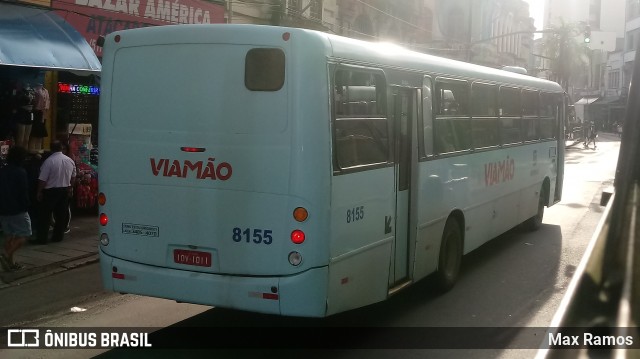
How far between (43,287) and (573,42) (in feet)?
223

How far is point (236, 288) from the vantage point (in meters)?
6.23

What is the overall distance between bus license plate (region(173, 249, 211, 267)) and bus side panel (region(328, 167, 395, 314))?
3.72ft

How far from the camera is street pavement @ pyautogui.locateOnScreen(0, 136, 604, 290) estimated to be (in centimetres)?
1017

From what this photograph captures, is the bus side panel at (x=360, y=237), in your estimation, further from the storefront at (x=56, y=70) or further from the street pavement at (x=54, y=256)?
the storefront at (x=56, y=70)

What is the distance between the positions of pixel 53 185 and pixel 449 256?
7008 mm

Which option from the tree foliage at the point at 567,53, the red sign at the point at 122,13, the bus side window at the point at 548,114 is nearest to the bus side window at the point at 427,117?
the bus side window at the point at 548,114

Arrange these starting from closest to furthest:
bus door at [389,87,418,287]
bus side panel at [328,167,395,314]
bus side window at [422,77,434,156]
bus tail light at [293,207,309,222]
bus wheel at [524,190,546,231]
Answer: bus tail light at [293,207,309,222], bus side panel at [328,167,395,314], bus door at [389,87,418,287], bus side window at [422,77,434,156], bus wheel at [524,190,546,231]

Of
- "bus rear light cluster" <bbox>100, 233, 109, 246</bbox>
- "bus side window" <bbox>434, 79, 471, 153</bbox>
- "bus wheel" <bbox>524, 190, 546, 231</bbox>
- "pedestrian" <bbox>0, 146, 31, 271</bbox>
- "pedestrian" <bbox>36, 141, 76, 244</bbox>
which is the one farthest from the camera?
"bus wheel" <bbox>524, 190, 546, 231</bbox>

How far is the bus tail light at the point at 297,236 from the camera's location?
19.9ft

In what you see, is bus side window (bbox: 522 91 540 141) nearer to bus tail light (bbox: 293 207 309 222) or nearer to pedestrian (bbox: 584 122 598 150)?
bus tail light (bbox: 293 207 309 222)

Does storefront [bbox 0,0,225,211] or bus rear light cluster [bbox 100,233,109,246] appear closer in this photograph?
bus rear light cluster [bbox 100,233,109,246]

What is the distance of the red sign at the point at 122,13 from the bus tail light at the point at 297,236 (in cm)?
1070

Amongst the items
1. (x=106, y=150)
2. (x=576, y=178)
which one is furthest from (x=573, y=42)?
(x=106, y=150)

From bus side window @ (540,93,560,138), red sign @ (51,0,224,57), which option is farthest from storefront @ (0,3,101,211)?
bus side window @ (540,93,560,138)
